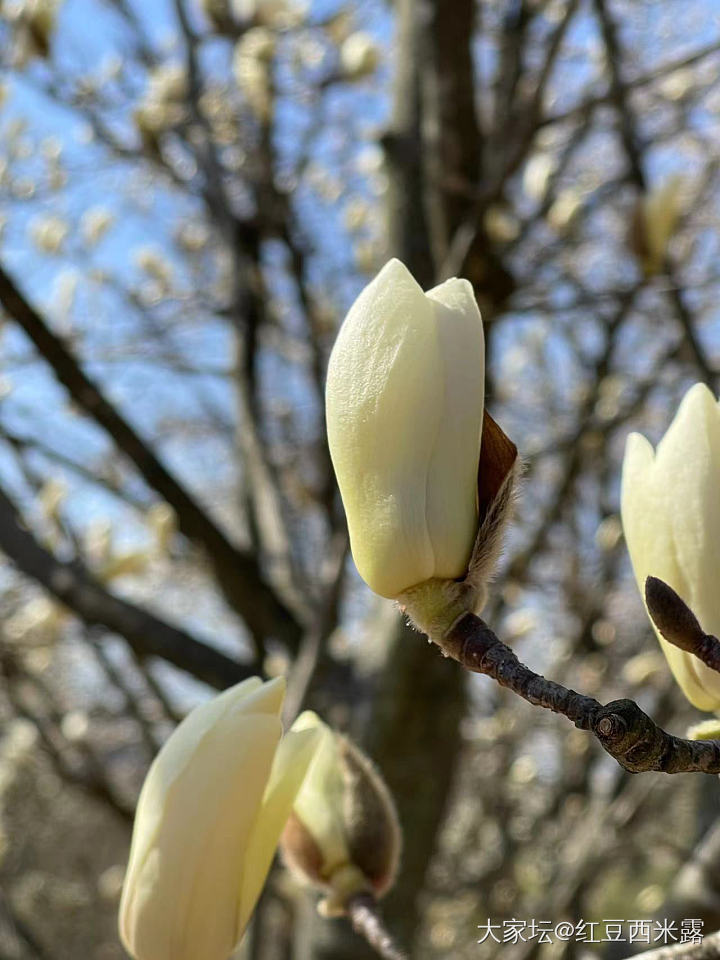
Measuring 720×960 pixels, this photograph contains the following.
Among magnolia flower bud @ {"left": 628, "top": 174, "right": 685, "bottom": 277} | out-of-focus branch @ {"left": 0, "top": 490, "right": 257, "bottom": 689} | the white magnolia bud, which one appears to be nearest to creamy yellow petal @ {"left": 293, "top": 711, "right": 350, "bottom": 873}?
out-of-focus branch @ {"left": 0, "top": 490, "right": 257, "bottom": 689}

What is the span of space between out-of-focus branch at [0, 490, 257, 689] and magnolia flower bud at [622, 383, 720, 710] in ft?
3.03

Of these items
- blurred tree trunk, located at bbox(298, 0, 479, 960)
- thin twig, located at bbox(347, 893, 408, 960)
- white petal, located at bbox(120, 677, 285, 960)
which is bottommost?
blurred tree trunk, located at bbox(298, 0, 479, 960)

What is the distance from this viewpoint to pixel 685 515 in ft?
1.40

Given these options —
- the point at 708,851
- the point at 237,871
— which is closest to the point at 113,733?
the point at 708,851

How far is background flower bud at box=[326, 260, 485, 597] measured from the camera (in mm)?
416

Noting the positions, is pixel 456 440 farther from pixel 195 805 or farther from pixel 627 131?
pixel 627 131

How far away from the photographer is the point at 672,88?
2330 mm

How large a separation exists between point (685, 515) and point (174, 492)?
1018 millimetres

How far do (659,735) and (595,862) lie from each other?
117 centimetres

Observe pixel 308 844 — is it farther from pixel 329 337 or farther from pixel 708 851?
pixel 329 337

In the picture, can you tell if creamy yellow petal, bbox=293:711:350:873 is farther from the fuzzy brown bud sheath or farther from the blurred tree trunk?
the blurred tree trunk

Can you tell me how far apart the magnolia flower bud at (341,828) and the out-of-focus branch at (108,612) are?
0.68 meters

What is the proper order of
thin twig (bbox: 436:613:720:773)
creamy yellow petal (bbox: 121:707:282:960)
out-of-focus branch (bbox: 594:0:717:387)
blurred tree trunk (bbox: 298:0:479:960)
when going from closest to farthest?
thin twig (bbox: 436:613:720:773) → creamy yellow petal (bbox: 121:707:282:960) → out-of-focus branch (bbox: 594:0:717:387) → blurred tree trunk (bbox: 298:0:479:960)

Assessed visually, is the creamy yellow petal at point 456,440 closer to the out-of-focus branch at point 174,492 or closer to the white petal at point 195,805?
the white petal at point 195,805
